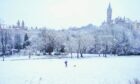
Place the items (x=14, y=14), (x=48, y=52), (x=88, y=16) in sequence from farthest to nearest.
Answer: (x=48, y=52) < (x=88, y=16) < (x=14, y=14)

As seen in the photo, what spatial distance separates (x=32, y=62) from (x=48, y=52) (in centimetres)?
39

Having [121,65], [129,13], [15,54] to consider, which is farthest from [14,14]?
[121,65]

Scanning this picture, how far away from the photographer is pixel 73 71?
206 inches

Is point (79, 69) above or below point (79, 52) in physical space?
below

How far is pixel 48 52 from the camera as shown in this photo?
4.89m

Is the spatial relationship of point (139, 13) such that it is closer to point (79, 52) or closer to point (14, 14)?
point (79, 52)

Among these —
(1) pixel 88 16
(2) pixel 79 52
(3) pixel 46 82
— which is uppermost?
(1) pixel 88 16

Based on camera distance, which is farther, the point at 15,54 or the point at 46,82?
the point at 15,54

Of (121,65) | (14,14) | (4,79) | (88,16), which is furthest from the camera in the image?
(121,65)

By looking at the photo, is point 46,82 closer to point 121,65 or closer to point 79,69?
point 79,69

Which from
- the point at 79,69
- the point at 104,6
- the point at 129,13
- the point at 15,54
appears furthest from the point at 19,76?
the point at 129,13

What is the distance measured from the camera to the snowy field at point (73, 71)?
13.4 feet

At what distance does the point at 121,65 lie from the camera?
5258mm

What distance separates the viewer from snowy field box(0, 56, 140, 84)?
4.10 m
